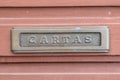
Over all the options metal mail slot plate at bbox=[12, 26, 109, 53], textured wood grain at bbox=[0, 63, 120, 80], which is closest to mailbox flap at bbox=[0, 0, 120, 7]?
metal mail slot plate at bbox=[12, 26, 109, 53]

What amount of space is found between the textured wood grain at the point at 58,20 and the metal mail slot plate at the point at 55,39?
0.02 m

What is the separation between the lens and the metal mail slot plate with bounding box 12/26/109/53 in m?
1.71

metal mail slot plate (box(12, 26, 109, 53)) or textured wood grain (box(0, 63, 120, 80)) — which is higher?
metal mail slot plate (box(12, 26, 109, 53))

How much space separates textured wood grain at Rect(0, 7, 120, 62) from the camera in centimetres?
172

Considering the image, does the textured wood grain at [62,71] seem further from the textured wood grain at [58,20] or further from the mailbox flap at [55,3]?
the mailbox flap at [55,3]

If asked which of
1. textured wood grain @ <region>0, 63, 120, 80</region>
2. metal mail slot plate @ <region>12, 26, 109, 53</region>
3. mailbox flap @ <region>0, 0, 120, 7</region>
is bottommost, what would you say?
textured wood grain @ <region>0, 63, 120, 80</region>

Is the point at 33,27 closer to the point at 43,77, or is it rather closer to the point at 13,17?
the point at 13,17

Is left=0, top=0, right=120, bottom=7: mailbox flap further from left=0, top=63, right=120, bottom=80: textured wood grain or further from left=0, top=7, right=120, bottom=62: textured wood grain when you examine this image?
left=0, top=63, right=120, bottom=80: textured wood grain

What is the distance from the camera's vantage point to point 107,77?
1722 mm

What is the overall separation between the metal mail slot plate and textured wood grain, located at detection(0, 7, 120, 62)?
0.08 feet

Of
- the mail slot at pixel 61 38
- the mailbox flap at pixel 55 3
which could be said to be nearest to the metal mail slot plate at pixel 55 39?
the mail slot at pixel 61 38

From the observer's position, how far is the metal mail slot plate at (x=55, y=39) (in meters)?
1.71

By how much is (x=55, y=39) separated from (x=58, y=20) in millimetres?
93

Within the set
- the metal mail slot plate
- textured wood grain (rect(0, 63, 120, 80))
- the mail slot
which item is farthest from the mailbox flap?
textured wood grain (rect(0, 63, 120, 80))
